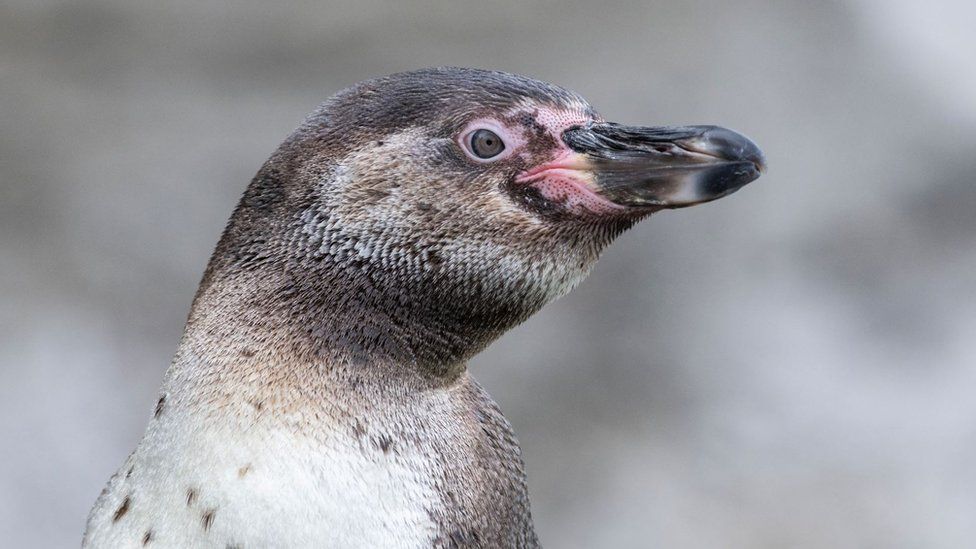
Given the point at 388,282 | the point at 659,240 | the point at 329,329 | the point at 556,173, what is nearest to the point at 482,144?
the point at 556,173

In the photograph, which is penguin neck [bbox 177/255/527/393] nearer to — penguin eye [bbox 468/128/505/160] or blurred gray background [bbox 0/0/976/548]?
penguin eye [bbox 468/128/505/160]

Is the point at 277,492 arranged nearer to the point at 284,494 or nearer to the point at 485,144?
the point at 284,494

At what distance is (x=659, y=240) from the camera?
5.50m

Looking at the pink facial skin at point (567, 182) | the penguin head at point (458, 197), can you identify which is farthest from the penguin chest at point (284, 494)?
the pink facial skin at point (567, 182)

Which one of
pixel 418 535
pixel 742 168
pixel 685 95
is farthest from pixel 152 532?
pixel 685 95

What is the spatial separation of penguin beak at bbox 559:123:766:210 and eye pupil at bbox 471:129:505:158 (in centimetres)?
11

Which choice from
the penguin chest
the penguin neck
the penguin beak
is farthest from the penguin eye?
the penguin chest

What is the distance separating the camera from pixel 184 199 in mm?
5461

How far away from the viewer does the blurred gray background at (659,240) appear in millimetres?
5086

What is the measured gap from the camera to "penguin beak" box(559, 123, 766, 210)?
6.02 feet

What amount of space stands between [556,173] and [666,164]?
0.17 meters

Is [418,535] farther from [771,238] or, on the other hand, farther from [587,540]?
[771,238]

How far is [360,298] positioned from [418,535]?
0.37 m

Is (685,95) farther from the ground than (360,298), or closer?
farther from the ground
